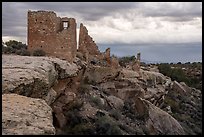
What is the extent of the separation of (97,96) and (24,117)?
1137 cm

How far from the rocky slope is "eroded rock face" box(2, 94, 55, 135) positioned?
0.22 feet

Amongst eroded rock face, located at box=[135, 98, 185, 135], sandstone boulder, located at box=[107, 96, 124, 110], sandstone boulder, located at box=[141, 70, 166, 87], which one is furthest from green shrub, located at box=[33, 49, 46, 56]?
sandstone boulder, located at box=[141, 70, 166, 87]

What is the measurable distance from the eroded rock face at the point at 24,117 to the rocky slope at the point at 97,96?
0.22ft

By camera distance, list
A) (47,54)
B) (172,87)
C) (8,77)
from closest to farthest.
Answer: (8,77) < (47,54) < (172,87)

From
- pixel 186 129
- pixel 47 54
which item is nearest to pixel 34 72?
pixel 47 54

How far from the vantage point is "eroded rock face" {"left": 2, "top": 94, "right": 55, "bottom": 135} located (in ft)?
19.7

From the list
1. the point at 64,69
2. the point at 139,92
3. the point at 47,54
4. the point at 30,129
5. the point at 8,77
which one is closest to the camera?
the point at 30,129

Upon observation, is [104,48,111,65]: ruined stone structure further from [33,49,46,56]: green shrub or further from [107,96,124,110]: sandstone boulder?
[33,49,46,56]: green shrub

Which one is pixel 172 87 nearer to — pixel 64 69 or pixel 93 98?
pixel 93 98

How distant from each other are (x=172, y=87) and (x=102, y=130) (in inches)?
572

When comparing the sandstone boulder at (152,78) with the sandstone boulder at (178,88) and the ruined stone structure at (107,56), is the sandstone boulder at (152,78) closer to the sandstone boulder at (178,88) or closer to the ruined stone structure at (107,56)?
the sandstone boulder at (178,88)

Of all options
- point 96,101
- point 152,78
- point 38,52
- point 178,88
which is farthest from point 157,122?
point 178,88

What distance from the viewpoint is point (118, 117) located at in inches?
644

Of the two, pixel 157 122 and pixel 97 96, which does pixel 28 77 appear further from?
pixel 157 122
